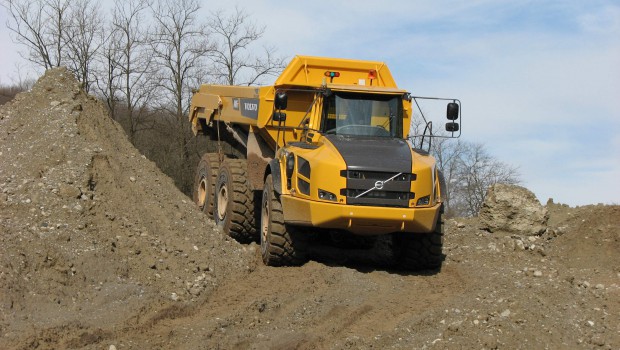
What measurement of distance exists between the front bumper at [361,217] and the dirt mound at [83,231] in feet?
4.73

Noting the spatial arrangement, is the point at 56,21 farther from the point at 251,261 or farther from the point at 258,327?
the point at 258,327

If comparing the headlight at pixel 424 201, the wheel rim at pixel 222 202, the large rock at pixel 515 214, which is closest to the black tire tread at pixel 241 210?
the wheel rim at pixel 222 202

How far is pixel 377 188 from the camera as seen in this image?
9.53m

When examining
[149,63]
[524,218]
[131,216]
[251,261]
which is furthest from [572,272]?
[149,63]

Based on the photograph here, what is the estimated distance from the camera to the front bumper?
31.1 ft

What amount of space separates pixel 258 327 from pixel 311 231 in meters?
2.94

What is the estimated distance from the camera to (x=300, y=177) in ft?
32.4

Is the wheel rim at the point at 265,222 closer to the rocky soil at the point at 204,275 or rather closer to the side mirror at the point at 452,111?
the rocky soil at the point at 204,275

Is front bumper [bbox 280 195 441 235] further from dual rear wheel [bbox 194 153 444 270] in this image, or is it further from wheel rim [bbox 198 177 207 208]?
wheel rim [bbox 198 177 207 208]

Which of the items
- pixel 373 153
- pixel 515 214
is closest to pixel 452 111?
pixel 373 153

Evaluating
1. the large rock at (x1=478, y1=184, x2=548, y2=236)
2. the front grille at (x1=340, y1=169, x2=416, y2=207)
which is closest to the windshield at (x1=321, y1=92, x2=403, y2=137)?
the front grille at (x1=340, y1=169, x2=416, y2=207)

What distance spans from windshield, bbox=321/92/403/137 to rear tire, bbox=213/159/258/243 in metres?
2.38

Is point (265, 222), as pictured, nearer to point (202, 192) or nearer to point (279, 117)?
point (279, 117)

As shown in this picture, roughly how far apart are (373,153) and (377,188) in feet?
1.60
